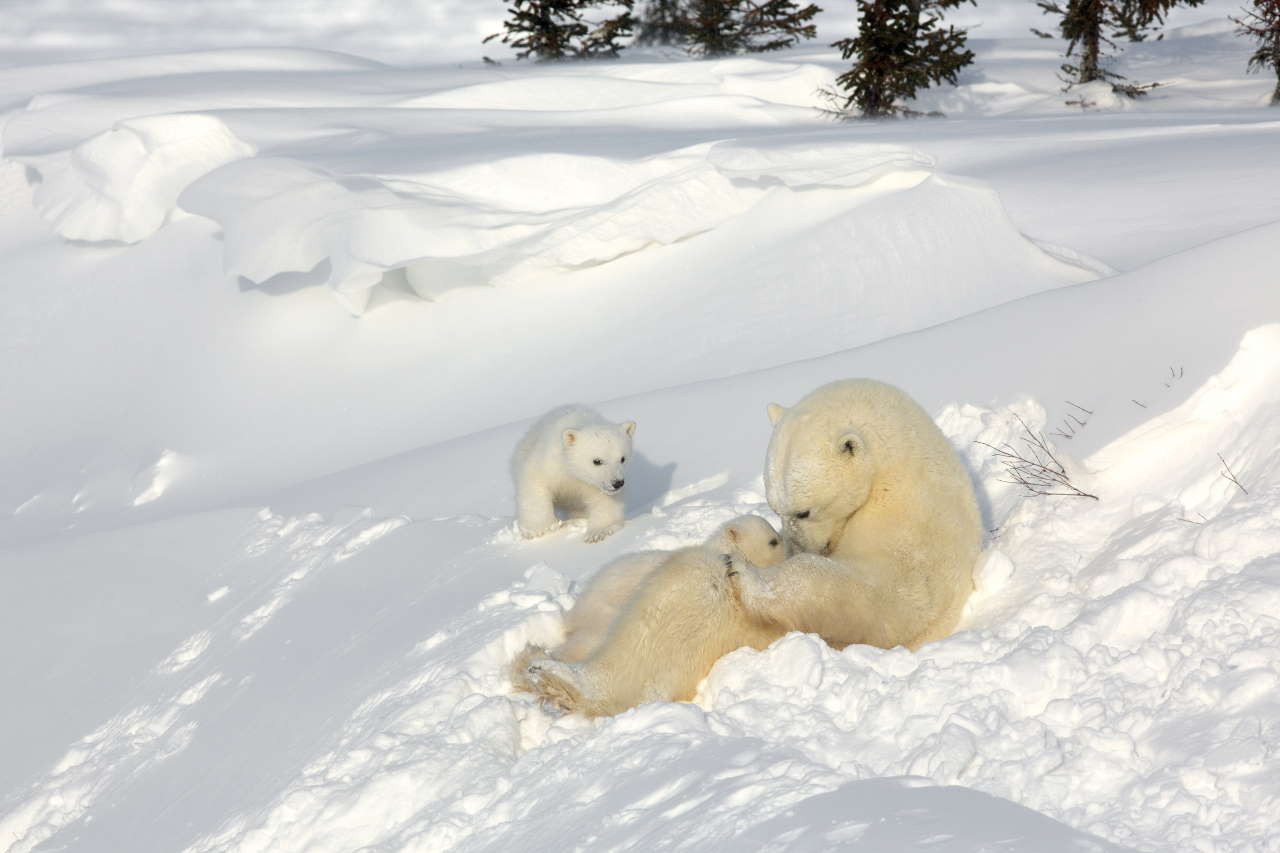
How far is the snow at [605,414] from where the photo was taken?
2.91 meters

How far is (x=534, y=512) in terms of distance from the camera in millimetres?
5414

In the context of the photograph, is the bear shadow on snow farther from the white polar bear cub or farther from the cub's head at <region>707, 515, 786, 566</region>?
the cub's head at <region>707, 515, 786, 566</region>

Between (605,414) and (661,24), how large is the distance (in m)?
21.0

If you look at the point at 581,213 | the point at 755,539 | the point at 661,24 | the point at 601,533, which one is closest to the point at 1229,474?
the point at 755,539

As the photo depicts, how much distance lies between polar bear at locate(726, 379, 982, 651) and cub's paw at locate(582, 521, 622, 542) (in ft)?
5.27

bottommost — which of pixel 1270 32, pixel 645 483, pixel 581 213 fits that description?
pixel 645 483

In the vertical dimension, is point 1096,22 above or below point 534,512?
above

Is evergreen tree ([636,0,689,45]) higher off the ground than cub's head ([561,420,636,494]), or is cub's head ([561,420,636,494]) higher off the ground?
evergreen tree ([636,0,689,45])

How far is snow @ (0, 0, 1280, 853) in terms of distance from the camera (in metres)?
2.91

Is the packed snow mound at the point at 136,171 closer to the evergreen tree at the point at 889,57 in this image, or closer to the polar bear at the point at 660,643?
the evergreen tree at the point at 889,57

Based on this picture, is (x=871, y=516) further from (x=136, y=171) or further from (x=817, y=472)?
(x=136, y=171)

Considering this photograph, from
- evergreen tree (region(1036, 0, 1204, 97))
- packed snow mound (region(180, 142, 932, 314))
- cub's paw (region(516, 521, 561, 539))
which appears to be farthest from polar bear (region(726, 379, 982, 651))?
evergreen tree (region(1036, 0, 1204, 97))

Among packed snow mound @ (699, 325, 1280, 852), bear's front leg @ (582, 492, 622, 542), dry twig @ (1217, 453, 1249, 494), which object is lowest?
bear's front leg @ (582, 492, 622, 542)

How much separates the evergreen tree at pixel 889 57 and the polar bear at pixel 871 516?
13272mm
